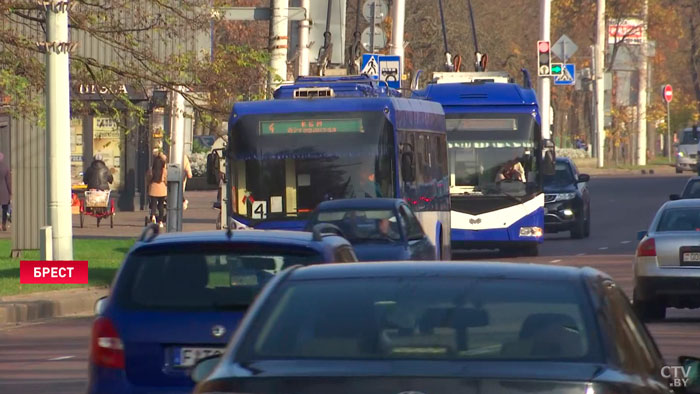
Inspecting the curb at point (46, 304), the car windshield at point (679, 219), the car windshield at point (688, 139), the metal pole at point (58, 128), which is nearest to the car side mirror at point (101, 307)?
the curb at point (46, 304)

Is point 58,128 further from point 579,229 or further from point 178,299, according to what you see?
point 579,229

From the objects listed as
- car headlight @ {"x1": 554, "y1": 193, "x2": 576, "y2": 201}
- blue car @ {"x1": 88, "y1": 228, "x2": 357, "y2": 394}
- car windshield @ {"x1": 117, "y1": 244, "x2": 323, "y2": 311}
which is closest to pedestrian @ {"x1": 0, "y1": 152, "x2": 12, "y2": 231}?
car headlight @ {"x1": 554, "y1": 193, "x2": 576, "y2": 201}

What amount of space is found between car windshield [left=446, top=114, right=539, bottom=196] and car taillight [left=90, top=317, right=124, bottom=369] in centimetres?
2113

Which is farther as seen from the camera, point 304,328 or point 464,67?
point 464,67

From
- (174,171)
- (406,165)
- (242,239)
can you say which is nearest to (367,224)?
(406,165)

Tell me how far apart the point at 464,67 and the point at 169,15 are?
41.7 m

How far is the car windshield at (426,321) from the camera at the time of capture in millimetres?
5703

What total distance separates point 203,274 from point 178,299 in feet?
0.76

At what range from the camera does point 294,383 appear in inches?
216

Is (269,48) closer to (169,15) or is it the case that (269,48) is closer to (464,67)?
(169,15)

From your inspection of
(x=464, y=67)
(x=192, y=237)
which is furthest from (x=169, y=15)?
(x=464, y=67)

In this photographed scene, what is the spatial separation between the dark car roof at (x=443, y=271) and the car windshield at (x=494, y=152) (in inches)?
907

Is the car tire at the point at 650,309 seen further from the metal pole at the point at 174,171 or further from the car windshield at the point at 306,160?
the metal pole at the point at 174,171

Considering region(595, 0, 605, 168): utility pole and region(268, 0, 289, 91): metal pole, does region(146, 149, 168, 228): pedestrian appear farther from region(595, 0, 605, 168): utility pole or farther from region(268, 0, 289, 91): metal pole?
region(595, 0, 605, 168): utility pole
